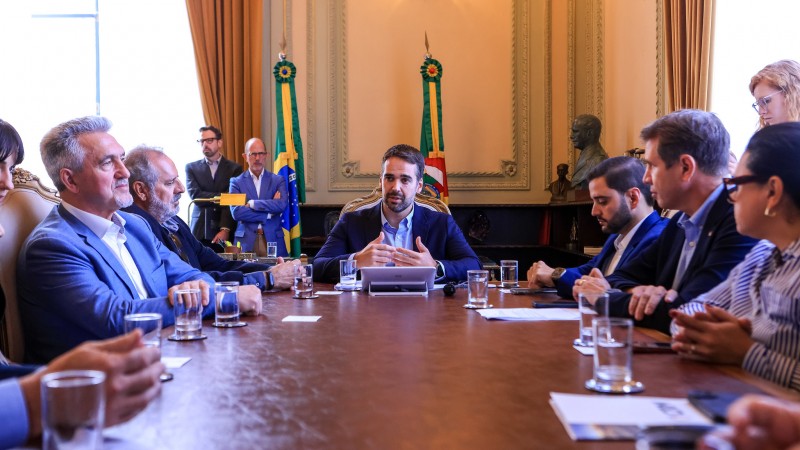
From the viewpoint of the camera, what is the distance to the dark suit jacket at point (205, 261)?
3023mm

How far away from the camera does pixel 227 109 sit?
23.6 feet

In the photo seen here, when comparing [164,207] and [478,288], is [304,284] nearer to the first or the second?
[478,288]

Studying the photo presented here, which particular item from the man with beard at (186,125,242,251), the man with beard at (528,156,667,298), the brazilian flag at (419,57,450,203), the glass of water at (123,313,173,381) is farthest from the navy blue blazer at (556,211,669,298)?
the man with beard at (186,125,242,251)

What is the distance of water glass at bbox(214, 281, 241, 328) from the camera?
79.5 inches

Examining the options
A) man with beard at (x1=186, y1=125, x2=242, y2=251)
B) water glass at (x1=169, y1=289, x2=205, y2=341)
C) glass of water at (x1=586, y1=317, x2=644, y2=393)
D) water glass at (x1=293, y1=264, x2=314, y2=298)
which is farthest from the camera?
man with beard at (x1=186, y1=125, x2=242, y2=251)

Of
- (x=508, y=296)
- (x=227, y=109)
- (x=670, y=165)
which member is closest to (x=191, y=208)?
(x=227, y=109)

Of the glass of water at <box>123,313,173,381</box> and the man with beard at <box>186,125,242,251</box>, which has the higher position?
the man with beard at <box>186,125,242,251</box>

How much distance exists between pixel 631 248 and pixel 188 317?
1899 millimetres

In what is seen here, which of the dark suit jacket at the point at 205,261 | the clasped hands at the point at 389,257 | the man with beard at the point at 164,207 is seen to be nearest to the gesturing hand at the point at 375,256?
the clasped hands at the point at 389,257

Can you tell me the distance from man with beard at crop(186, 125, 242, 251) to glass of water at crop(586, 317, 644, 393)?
5616 millimetres

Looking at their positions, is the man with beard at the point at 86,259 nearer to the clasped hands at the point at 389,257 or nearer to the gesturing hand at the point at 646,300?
the clasped hands at the point at 389,257

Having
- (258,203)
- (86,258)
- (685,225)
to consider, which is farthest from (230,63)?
(685,225)

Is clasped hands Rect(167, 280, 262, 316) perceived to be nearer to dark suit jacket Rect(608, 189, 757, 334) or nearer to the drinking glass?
the drinking glass

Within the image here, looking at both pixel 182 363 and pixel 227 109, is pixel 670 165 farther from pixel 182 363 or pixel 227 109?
pixel 227 109
